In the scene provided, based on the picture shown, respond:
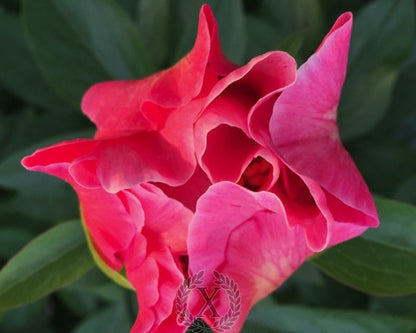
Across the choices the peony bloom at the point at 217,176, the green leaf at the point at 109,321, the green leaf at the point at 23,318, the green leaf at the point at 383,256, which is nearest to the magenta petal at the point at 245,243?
the peony bloom at the point at 217,176

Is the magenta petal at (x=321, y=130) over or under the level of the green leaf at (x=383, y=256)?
over

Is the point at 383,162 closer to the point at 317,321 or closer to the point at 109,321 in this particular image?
the point at 317,321

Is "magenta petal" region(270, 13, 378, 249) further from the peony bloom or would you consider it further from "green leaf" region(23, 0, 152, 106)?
"green leaf" region(23, 0, 152, 106)

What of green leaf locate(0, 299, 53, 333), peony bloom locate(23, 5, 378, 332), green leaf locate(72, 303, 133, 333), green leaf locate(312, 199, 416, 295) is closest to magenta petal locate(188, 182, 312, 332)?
peony bloom locate(23, 5, 378, 332)

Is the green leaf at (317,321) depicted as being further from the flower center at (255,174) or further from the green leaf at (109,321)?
the flower center at (255,174)

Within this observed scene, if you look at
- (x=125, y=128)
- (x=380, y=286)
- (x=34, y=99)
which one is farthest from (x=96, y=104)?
(x=34, y=99)

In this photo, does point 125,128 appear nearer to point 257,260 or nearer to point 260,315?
point 257,260

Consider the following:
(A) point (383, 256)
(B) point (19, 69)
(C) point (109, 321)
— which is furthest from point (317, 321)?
(B) point (19, 69)
